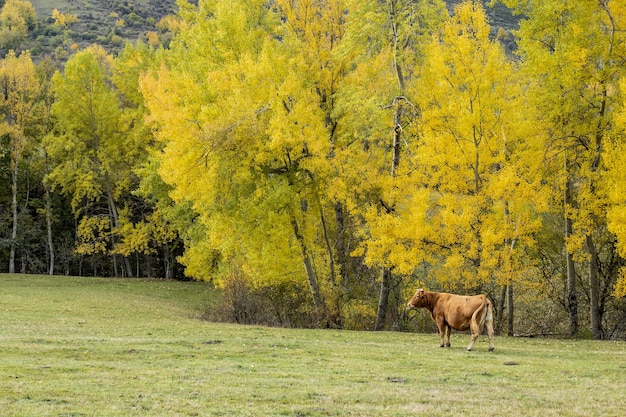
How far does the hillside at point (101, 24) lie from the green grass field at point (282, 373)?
85587 mm

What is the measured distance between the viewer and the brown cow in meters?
15.4

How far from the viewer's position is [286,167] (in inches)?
952

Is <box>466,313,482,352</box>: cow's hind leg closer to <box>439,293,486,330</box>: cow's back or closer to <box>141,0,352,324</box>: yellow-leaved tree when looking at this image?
<box>439,293,486,330</box>: cow's back

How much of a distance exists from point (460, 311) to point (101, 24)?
116053mm

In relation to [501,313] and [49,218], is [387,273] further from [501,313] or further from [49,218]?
[49,218]

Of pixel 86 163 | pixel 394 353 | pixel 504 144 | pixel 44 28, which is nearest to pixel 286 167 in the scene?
pixel 504 144

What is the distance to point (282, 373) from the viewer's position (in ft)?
37.6

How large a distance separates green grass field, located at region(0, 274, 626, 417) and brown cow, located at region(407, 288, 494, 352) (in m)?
0.56

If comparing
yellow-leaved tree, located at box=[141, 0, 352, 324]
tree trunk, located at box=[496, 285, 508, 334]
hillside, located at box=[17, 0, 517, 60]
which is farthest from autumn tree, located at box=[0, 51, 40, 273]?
hillside, located at box=[17, 0, 517, 60]

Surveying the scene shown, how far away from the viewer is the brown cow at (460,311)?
1540cm

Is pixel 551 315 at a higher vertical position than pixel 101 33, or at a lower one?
lower

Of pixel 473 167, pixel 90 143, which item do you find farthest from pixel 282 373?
pixel 90 143

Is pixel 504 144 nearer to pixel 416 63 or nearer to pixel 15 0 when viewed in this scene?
pixel 416 63

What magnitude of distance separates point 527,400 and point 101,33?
11630 centimetres
